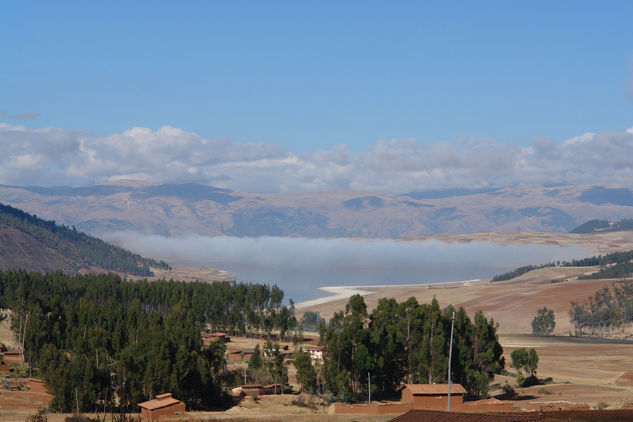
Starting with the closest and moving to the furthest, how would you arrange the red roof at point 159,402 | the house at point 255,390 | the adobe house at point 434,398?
the red roof at point 159,402, the adobe house at point 434,398, the house at point 255,390

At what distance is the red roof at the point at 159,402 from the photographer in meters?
68.8

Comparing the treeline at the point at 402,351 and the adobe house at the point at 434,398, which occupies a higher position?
the treeline at the point at 402,351

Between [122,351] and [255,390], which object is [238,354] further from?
[122,351]

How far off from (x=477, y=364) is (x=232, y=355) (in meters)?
40.2

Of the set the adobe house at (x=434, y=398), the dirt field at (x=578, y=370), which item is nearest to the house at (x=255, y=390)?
the adobe house at (x=434, y=398)

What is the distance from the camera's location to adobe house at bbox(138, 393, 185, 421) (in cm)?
6794

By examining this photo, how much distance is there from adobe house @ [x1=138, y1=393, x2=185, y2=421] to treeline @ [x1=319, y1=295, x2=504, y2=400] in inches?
839

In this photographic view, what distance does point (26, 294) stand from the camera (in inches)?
5002

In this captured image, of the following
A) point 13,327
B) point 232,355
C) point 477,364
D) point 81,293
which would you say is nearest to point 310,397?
point 477,364

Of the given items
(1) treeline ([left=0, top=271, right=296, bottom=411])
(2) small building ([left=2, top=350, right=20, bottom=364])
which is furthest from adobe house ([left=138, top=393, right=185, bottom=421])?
(2) small building ([left=2, top=350, right=20, bottom=364])

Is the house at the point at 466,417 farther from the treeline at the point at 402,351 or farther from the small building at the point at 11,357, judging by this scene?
the small building at the point at 11,357

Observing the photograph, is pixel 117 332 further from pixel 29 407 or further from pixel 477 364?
pixel 477 364

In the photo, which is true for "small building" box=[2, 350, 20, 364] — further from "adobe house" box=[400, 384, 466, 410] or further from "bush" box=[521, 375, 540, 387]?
"bush" box=[521, 375, 540, 387]

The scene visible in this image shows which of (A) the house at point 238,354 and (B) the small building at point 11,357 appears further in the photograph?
(A) the house at point 238,354
